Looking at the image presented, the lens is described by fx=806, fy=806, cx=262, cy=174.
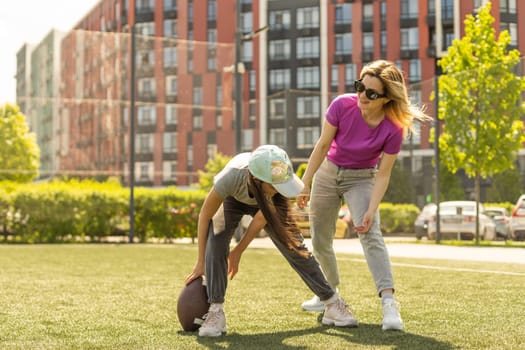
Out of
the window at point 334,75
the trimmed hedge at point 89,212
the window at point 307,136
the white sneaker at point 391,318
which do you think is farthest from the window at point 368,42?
the white sneaker at point 391,318

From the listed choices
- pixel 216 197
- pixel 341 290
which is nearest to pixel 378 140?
pixel 216 197

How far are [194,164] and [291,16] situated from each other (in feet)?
135

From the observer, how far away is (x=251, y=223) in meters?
4.73

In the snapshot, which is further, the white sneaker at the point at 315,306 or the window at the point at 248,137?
the window at the point at 248,137

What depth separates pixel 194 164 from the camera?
23.7 meters

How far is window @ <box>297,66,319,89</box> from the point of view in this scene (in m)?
60.1

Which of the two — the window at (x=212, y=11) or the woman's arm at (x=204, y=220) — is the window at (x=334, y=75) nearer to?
the window at (x=212, y=11)

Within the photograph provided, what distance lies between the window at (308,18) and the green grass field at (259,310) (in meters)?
50.2

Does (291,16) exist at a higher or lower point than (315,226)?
higher

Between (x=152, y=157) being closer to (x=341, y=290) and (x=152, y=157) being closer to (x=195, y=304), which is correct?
(x=341, y=290)

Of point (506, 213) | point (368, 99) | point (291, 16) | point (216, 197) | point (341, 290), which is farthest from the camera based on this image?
point (291, 16)

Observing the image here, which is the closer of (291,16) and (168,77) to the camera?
(168,77)

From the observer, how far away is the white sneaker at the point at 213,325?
4.68 meters

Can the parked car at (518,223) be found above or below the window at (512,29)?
below
